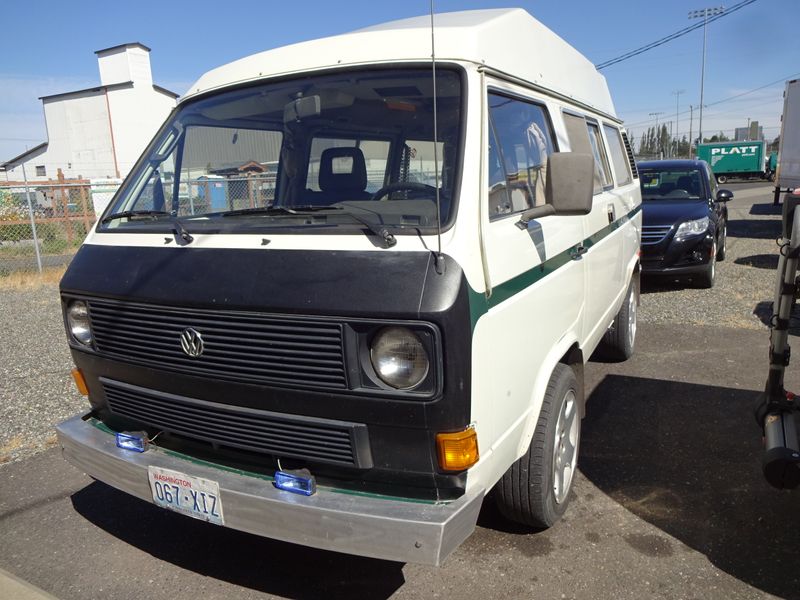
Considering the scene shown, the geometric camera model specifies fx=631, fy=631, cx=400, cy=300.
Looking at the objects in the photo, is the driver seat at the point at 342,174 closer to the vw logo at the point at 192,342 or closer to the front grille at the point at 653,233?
the vw logo at the point at 192,342

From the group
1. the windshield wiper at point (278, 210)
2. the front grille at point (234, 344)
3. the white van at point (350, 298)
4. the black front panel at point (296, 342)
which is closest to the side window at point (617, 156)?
the white van at point (350, 298)

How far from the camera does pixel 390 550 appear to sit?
225cm

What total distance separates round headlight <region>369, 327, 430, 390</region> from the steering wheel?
0.76 meters

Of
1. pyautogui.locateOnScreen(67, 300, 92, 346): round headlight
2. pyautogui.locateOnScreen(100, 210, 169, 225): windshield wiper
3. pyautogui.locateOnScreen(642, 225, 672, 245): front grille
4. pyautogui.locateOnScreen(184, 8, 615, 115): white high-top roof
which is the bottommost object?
pyautogui.locateOnScreen(642, 225, 672, 245): front grille

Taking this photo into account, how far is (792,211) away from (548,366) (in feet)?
5.69

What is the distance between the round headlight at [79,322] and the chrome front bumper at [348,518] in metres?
0.84

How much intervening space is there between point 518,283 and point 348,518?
120cm

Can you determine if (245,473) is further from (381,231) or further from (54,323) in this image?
(54,323)

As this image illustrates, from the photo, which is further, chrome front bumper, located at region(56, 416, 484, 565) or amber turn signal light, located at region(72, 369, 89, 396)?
amber turn signal light, located at region(72, 369, 89, 396)

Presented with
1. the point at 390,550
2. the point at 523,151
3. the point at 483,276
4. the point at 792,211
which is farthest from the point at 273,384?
the point at 792,211

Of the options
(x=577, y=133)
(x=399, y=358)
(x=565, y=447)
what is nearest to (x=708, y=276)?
(x=577, y=133)

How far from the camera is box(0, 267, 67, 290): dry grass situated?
11.8m

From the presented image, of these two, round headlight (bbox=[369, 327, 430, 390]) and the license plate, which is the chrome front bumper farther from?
round headlight (bbox=[369, 327, 430, 390])

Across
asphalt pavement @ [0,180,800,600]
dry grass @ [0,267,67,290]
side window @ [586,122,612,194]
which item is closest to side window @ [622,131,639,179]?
side window @ [586,122,612,194]
